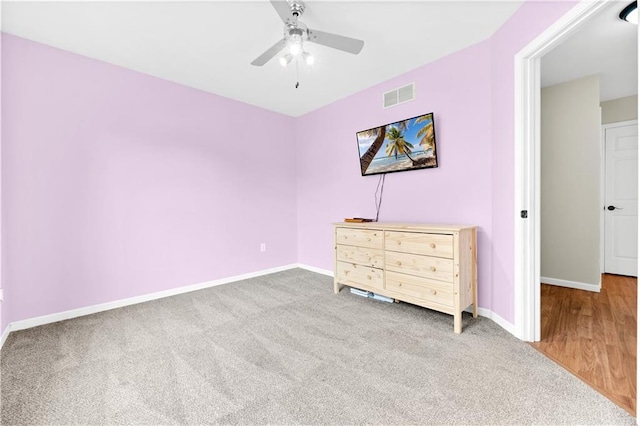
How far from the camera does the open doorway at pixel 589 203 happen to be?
1999 millimetres

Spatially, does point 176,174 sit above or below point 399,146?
below

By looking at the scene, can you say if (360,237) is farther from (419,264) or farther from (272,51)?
(272,51)

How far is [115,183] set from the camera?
9.26 ft

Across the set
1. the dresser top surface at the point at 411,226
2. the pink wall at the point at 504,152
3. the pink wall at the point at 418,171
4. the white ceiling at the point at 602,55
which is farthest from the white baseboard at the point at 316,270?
the white ceiling at the point at 602,55

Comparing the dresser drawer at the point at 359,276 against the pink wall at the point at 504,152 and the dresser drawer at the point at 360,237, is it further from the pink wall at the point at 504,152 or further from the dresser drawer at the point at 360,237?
the pink wall at the point at 504,152

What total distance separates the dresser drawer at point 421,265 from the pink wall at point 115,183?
2125 millimetres

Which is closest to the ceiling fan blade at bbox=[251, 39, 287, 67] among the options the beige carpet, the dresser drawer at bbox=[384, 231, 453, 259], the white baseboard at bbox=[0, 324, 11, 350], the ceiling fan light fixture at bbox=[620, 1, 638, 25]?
the dresser drawer at bbox=[384, 231, 453, 259]

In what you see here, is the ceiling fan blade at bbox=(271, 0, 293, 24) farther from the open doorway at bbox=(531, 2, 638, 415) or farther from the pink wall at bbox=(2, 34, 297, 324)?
the pink wall at bbox=(2, 34, 297, 324)

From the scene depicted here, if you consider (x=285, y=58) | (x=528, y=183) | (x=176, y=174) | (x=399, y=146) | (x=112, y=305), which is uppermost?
(x=285, y=58)

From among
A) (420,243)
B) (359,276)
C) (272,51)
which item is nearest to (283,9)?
(272,51)

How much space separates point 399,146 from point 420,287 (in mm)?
1551

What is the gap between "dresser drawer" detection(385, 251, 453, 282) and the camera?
7.41ft

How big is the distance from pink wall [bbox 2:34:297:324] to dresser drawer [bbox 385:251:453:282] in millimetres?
2125

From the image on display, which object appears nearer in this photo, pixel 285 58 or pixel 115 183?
pixel 285 58
